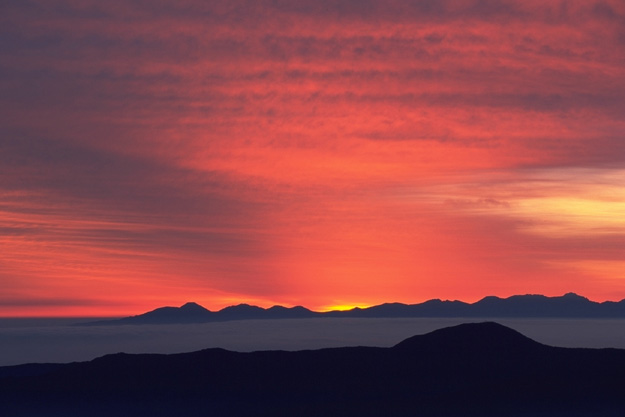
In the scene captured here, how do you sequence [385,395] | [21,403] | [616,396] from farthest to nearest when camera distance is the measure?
1. [21,403]
2. [385,395]
3. [616,396]

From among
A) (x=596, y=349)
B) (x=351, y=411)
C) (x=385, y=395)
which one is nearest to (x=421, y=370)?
(x=385, y=395)

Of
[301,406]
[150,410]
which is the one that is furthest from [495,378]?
[150,410]

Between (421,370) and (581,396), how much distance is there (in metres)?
34.7

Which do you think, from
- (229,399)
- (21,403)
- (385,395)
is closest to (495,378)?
(385,395)

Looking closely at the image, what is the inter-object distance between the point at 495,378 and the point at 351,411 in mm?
32273

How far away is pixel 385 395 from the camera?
184 m

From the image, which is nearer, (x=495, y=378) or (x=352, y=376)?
(x=495, y=378)

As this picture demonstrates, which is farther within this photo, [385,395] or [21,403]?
[21,403]

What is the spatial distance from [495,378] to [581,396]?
62.0 ft

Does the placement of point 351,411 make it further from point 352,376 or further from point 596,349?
point 596,349

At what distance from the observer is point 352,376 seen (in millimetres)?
198875

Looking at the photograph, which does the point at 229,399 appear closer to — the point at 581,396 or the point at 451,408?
the point at 451,408

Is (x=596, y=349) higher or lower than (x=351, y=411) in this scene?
higher

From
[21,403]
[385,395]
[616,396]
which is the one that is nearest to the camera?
[616,396]
